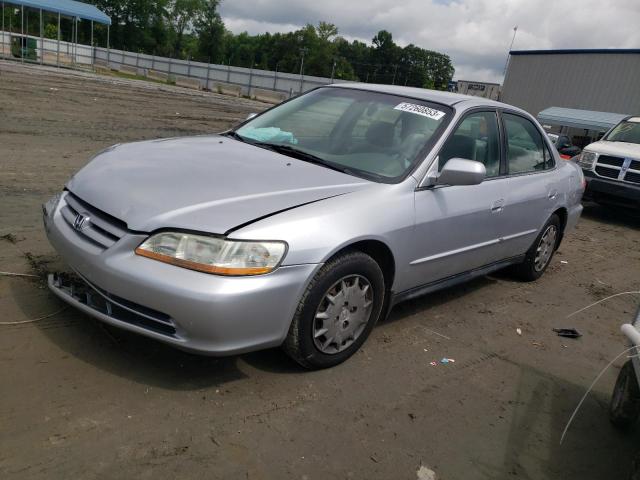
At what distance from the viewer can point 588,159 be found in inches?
386

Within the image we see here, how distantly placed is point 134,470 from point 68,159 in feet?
21.8

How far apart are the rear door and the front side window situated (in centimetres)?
19

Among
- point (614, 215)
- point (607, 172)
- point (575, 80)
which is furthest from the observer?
point (575, 80)

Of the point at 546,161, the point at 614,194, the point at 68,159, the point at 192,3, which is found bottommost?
the point at 68,159

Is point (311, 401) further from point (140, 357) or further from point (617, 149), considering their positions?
point (617, 149)

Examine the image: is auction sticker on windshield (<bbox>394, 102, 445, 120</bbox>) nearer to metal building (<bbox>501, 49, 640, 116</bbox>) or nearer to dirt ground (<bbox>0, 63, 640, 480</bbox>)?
dirt ground (<bbox>0, 63, 640, 480</bbox>)

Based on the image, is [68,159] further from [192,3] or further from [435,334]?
[192,3]

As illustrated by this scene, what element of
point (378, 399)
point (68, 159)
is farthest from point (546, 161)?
point (68, 159)

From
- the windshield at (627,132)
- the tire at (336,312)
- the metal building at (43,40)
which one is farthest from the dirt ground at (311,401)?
the metal building at (43,40)

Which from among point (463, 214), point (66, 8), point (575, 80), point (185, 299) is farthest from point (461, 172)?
point (66, 8)

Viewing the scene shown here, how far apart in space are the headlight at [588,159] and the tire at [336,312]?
25.6 ft

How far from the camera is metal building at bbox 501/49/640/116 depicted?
26797 mm

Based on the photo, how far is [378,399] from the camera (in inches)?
122

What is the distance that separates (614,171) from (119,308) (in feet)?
29.7
